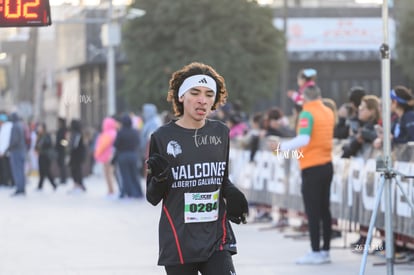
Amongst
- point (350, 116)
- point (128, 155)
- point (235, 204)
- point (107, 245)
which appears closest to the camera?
point (235, 204)

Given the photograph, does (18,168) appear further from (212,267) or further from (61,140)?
(212,267)

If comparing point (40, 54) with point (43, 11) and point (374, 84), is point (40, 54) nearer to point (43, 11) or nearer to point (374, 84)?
point (374, 84)

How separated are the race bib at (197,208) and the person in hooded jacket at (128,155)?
16834mm

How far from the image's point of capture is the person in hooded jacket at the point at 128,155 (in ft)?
77.9

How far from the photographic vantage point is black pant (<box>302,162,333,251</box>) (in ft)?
40.1

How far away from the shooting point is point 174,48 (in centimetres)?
4703

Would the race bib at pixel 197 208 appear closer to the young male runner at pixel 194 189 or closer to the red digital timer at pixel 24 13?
the young male runner at pixel 194 189

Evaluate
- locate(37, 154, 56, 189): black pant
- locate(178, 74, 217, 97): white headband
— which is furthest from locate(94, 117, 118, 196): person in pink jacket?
locate(178, 74, 217, 97): white headband

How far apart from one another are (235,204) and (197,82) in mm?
713

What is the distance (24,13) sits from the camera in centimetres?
984

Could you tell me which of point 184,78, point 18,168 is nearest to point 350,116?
point 184,78

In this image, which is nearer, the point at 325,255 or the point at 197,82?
the point at 197,82

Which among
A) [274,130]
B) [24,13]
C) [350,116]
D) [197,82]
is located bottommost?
[274,130]

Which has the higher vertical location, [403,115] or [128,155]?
[403,115]
